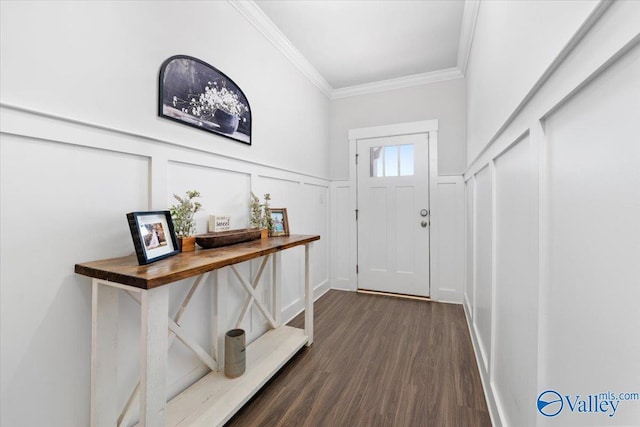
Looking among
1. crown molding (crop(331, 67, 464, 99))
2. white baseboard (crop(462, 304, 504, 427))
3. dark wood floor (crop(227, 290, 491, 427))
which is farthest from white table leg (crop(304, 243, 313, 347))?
crown molding (crop(331, 67, 464, 99))

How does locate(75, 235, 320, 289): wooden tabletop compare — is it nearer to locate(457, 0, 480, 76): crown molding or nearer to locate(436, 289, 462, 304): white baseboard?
locate(457, 0, 480, 76): crown molding

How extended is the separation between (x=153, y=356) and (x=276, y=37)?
240cm

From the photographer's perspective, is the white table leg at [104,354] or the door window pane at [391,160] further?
the door window pane at [391,160]

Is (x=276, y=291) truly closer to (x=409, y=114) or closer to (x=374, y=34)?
(x=374, y=34)

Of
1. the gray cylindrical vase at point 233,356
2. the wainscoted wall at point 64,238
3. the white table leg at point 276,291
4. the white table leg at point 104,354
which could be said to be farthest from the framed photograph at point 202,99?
the gray cylindrical vase at point 233,356

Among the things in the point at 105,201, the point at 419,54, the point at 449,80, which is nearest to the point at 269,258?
the point at 105,201

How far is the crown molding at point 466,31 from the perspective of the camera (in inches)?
76.5

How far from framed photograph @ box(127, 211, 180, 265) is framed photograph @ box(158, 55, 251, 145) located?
0.55m

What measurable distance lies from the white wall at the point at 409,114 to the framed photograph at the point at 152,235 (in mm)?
2549

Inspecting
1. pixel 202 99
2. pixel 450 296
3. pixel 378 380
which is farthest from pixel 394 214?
pixel 202 99

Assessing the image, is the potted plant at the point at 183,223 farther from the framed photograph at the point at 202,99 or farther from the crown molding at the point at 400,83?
the crown molding at the point at 400,83

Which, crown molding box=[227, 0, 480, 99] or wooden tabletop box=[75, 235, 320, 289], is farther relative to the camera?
crown molding box=[227, 0, 480, 99]

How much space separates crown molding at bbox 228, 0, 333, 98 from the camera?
190 centimetres

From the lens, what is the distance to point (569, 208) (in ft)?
2.19
